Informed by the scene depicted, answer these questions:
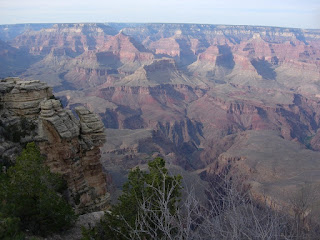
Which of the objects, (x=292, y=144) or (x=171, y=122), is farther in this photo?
(x=171, y=122)

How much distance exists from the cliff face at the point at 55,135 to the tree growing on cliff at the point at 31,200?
3784 millimetres

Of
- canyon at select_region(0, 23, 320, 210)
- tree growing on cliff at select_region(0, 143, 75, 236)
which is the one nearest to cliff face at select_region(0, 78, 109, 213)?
canyon at select_region(0, 23, 320, 210)

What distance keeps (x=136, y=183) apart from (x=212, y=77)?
175055 millimetres

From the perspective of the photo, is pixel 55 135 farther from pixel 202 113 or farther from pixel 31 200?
pixel 202 113

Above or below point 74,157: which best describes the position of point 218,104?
below

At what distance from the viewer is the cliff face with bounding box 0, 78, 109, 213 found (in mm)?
17281

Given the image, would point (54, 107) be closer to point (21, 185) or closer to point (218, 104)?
point (21, 185)

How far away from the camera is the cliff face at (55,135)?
17.3m

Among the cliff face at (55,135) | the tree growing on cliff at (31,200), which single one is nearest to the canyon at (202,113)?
the cliff face at (55,135)

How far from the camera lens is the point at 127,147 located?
68.1 m

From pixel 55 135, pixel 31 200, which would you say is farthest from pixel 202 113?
pixel 31 200

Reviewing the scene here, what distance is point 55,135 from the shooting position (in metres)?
17.5

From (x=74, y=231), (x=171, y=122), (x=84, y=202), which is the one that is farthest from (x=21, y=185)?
(x=171, y=122)

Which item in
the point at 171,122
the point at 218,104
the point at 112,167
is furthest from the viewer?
the point at 218,104
